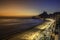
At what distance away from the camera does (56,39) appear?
1014 cm

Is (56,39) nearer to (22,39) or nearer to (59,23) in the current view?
(59,23)

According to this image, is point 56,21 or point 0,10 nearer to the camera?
point 0,10

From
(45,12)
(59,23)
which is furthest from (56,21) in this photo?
(45,12)

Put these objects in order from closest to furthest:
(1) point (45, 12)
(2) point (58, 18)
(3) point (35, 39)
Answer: (3) point (35, 39), (1) point (45, 12), (2) point (58, 18)

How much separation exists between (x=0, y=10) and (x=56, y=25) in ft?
21.6

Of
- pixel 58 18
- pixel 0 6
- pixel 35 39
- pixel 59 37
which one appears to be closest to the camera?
pixel 35 39

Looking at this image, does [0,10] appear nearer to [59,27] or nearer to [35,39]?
[35,39]

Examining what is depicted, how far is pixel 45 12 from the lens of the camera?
28.2 feet

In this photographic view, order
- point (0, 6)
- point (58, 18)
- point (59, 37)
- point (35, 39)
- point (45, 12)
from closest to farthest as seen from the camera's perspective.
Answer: point (35, 39) → point (0, 6) → point (45, 12) → point (59, 37) → point (58, 18)

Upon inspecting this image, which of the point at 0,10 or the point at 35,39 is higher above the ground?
the point at 0,10

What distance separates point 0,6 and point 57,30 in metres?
6.60

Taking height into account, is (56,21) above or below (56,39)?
above

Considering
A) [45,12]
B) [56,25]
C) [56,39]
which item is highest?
[45,12]

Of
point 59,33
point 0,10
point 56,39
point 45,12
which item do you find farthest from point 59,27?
point 0,10
